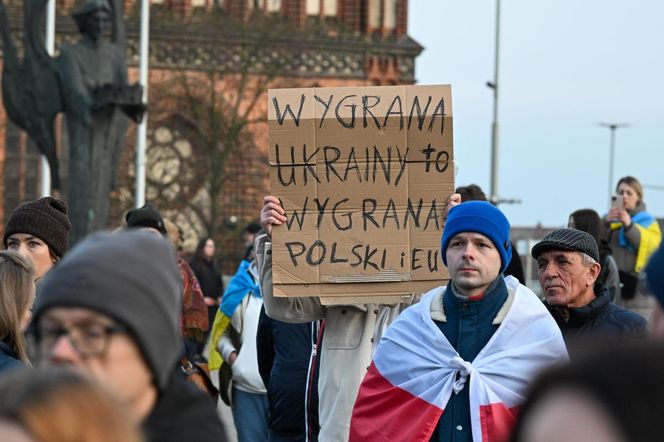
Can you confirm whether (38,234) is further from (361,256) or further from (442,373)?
(442,373)

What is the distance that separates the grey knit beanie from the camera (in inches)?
127

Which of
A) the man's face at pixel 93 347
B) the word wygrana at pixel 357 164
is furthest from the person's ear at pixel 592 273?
the man's face at pixel 93 347

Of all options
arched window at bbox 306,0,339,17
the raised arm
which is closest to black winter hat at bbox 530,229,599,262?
the raised arm

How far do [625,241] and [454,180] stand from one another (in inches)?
198

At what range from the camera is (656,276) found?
2799 millimetres

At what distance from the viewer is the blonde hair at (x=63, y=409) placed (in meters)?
2.41

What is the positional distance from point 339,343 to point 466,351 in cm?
132

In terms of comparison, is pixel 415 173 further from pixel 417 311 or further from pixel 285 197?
pixel 417 311

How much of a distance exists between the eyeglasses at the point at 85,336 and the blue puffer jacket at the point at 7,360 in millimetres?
2236

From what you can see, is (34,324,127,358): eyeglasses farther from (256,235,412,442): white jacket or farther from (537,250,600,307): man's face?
(537,250,600,307): man's face

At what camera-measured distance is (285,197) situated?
274 inches

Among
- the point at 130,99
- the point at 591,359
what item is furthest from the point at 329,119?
the point at 130,99

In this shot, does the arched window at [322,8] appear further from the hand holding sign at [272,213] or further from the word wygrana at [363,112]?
the hand holding sign at [272,213]

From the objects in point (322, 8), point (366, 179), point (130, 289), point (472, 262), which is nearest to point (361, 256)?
point (366, 179)
